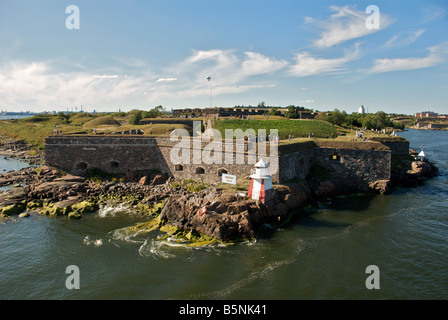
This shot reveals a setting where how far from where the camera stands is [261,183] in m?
19.0

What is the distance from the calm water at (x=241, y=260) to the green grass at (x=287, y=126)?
46.6ft

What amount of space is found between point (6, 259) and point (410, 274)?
72.2ft

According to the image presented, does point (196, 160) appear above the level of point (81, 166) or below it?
above


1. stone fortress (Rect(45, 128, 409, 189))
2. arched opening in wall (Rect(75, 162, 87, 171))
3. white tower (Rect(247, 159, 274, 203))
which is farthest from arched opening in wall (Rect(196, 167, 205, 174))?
arched opening in wall (Rect(75, 162, 87, 171))

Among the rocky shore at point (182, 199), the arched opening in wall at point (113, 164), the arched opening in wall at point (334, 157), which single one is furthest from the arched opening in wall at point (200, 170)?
the arched opening in wall at point (334, 157)

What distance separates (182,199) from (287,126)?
19990 millimetres

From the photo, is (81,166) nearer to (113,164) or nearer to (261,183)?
(113,164)

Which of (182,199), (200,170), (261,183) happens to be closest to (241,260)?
(261,183)

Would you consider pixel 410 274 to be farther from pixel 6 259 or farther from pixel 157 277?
pixel 6 259

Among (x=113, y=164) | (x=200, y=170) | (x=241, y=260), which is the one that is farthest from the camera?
(x=113, y=164)

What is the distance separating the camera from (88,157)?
96.7 ft

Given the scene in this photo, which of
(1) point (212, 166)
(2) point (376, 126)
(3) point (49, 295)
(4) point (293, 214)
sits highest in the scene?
(2) point (376, 126)

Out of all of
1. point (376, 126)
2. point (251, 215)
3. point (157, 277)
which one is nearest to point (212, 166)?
point (251, 215)

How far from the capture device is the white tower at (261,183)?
1888 cm
